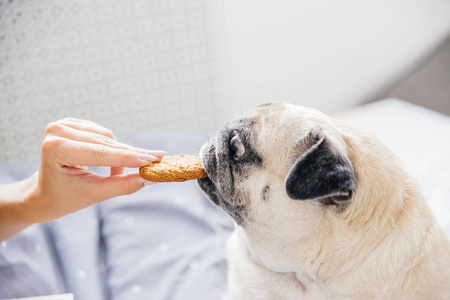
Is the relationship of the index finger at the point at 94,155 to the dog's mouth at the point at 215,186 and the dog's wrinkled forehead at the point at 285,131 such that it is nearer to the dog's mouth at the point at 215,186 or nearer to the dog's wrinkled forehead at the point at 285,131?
the dog's mouth at the point at 215,186

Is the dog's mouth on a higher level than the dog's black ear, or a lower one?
lower

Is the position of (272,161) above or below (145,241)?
above

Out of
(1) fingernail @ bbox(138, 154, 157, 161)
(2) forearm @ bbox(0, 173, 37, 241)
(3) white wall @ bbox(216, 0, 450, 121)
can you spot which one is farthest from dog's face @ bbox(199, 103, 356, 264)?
(3) white wall @ bbox(216, 0, 450, 121)

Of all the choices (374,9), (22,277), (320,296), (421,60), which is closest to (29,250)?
(22,277)

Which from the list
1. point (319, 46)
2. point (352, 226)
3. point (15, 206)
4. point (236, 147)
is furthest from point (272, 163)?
point (319, 46)

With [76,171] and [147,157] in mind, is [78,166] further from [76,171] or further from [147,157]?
[147,157]

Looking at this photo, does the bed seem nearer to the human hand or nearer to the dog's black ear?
the human hand
